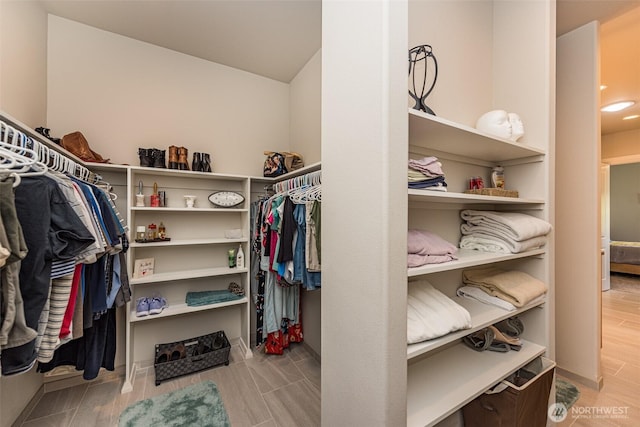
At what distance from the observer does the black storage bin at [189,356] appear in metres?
2.05

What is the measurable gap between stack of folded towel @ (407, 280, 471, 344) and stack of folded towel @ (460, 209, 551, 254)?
0.51 m

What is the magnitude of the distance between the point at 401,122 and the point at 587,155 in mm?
Result: 2175

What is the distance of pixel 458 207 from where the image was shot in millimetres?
1622

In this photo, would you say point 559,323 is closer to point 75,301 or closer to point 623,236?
point 75,301

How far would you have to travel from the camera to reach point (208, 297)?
235 cm

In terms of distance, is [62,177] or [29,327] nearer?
[29,327]

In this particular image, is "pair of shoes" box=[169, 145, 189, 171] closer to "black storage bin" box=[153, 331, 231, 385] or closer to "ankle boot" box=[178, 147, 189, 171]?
"ankle boot" box=[178, 147, 189, 171]

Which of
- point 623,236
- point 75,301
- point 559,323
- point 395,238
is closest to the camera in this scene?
point 395,238

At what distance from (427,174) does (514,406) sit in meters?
1.10

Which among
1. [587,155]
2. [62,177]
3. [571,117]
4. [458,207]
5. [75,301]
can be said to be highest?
[571,117]

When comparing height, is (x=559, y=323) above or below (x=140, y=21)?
below

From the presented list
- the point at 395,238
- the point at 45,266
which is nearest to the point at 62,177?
the point at 45,266

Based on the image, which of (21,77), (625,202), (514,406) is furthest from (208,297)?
(625,202)

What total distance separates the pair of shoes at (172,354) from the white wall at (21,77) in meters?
0.76
